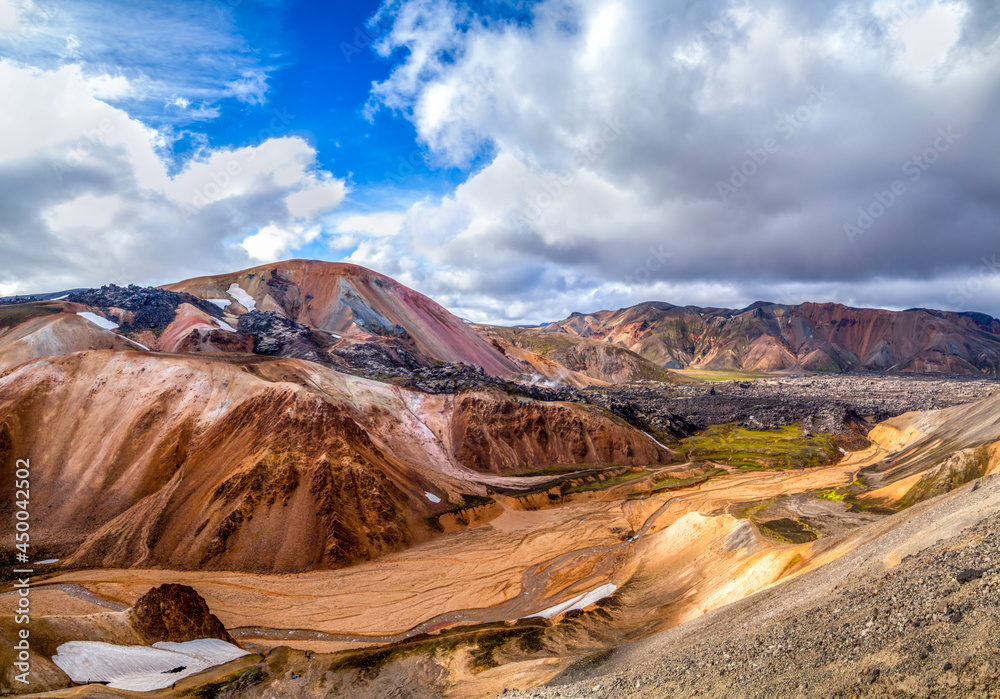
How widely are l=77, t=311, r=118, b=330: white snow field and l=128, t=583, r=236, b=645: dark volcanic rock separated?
6681 centimetres

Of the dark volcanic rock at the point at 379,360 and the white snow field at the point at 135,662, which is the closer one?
the white snow field at the point at 135,662

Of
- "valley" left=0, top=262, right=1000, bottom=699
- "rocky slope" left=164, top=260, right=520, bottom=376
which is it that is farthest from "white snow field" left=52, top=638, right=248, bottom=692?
"rocky slope" left=164, top=260, right=520, bottom=376

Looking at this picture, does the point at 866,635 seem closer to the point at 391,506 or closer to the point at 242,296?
the point at 391,506

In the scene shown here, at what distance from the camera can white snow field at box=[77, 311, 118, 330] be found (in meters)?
75.9

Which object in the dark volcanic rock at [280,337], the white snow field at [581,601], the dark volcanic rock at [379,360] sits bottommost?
the white snow field at [581,601]

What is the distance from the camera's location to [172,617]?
83.6 ft

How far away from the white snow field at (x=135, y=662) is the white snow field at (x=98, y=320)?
228 ft

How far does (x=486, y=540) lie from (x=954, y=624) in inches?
1492

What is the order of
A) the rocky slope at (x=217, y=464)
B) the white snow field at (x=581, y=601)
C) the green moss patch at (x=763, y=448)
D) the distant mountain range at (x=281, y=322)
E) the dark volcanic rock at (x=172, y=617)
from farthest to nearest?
the green moss patch at (x=763, y=448) < the distant mountain range at (x=281, y=322) < the rocky slope at (x=217, y=464) < the white snow field at (x=581, y=601) < the dark volcanic rock at (x=172, y=617)

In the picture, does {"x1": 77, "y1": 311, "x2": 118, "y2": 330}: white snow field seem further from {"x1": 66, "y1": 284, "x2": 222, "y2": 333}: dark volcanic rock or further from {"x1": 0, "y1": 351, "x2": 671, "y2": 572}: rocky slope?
{"x1": 0, "y1": 351, "x2": 671, "y2": 572}: rocky slope

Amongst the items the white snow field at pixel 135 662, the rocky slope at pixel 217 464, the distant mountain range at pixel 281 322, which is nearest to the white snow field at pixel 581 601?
the rocky slope at pixel 217 464

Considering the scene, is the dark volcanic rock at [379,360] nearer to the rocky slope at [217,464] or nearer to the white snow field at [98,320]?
the rocky slope at [217,464]

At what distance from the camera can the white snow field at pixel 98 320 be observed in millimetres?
75912

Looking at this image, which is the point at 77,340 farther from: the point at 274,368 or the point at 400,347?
the point at 400,347
